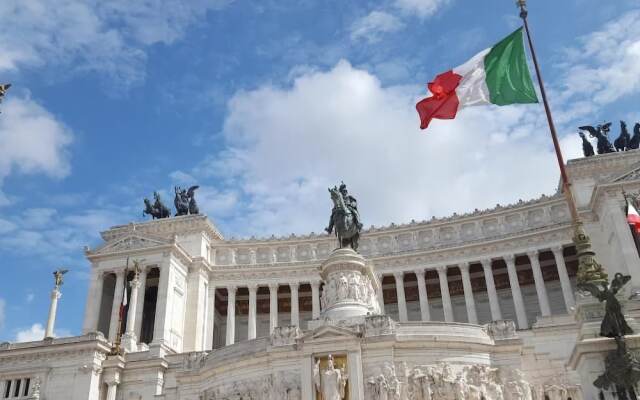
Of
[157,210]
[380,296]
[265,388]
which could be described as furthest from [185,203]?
[265,388]

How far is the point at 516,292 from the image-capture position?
6359cm

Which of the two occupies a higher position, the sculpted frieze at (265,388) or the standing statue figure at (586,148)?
the standing statue figure at (586,148)

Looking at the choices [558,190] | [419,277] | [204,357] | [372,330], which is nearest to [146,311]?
[419,277]

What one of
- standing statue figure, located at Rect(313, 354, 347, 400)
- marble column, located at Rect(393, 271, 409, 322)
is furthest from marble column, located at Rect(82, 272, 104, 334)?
standing statue figure, located at Rect(313, 354, 347, 400)

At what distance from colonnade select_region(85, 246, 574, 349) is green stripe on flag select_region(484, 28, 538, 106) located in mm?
40896

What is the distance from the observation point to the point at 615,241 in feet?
185

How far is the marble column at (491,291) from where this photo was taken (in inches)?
2504

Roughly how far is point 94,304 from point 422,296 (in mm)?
35648

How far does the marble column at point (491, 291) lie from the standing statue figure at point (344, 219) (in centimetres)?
2880

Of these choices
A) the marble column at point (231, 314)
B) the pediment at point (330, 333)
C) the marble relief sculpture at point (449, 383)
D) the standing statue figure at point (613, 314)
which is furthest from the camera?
the marble column at point (231, 314)

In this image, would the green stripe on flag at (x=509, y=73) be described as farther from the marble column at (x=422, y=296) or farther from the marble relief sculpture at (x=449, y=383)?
the marble column at (x=422, y=296)

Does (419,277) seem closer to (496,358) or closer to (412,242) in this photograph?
(412,242)

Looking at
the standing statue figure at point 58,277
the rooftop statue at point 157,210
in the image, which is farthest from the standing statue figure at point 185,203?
the standing statue figure at point 58,277

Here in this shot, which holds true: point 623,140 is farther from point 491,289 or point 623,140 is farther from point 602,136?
point 491,289
